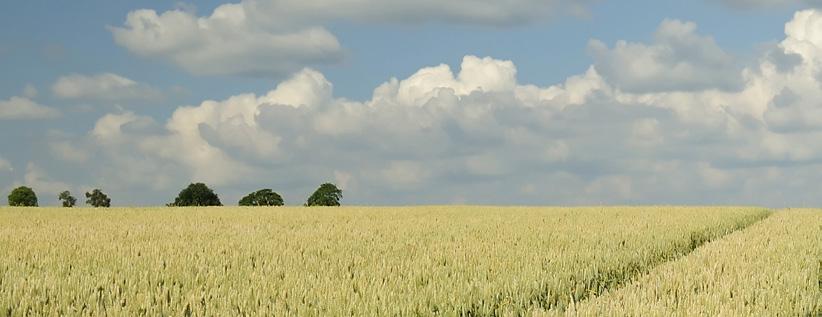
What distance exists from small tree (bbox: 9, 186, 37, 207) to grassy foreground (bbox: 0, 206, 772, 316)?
42.1m

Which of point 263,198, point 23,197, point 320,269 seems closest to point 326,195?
point 263,198

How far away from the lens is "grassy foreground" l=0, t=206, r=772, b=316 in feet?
25.0

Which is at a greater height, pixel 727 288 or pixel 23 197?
pixel 23 197

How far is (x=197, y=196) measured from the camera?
5312cm

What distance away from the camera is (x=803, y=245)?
15.1 meters

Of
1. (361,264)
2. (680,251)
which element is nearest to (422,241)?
(361,264)

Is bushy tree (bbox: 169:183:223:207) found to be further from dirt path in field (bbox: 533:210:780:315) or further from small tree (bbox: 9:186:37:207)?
dirt path in field (bbox: 533:210:780:315)

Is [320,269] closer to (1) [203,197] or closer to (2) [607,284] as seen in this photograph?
(2) [607,284]

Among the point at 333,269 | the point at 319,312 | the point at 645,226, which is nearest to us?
the point at 319,312

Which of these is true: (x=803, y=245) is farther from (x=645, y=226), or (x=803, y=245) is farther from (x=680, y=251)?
(x=645, y=226)

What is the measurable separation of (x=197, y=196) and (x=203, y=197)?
47 cm

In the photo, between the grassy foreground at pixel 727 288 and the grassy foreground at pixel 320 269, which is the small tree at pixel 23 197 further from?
the grassy foreground at pixel 727 288

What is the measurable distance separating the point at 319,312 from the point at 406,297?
97 centimetres

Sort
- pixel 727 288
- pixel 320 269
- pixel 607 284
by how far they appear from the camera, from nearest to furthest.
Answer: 1. pixel 727 288
2. pixel 320 269
3. pixel 607 284
